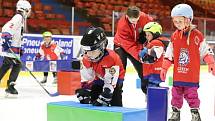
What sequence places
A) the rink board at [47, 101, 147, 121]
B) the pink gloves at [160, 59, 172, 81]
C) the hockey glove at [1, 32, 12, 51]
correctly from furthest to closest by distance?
the hockey glove at [1, 32, 12, 51], the pink gloves at [160, 59, 172, 81], the rink board at [47, 101, 147, 121]

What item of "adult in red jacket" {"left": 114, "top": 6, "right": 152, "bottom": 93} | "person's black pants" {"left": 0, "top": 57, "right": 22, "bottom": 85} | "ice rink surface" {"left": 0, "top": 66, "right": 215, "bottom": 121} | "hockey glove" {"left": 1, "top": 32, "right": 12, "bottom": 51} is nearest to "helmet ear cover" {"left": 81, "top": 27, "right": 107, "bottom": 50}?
"ice rink surface" {"left": 0, "top": 66, "right": 215, "bottom": 121}

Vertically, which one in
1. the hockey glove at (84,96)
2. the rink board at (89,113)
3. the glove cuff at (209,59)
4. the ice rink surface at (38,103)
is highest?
the glove cuff at (209,59)

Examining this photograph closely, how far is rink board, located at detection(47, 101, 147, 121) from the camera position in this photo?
102 inches

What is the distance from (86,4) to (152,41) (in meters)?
10.4

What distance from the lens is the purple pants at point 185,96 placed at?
3.38m

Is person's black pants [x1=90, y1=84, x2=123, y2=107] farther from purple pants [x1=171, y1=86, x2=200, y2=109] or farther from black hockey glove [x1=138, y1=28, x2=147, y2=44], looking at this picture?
black hockey glove [x1=138, y1=28, x2=147, y2=44]

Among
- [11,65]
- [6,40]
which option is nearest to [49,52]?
[11,65]

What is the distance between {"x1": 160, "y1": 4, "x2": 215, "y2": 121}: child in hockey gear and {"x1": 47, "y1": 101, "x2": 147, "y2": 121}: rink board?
708 millimetres

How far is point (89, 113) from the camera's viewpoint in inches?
108

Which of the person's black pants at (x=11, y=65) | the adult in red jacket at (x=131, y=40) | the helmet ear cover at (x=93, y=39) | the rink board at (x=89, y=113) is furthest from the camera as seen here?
the person's black pants at (x=11, y=65)

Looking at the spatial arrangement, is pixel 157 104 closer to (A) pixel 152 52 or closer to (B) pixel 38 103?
(A) pixel 152 52

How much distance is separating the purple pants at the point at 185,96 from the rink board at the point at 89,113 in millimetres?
698

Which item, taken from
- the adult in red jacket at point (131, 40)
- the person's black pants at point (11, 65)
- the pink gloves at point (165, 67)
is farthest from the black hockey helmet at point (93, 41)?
the person's black pants at point (11, 65)

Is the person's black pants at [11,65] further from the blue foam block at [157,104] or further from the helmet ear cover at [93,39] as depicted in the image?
the blue foam block at [157,104]
